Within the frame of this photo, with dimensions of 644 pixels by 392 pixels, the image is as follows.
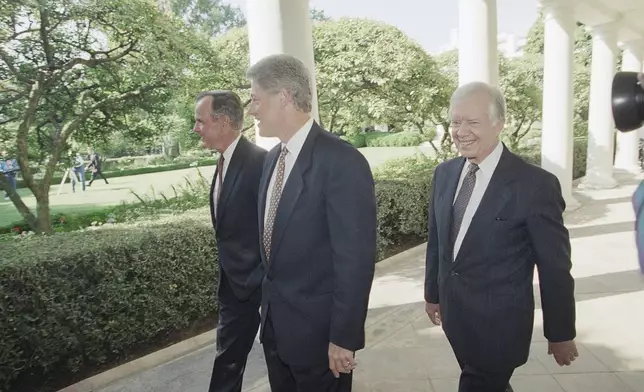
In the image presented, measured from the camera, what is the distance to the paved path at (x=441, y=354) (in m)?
3.38

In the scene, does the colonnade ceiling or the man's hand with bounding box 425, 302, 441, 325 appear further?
the colonnade ceiling

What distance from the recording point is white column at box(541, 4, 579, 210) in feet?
30.2

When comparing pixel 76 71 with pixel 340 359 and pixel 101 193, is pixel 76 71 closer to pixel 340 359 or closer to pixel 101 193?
pixel 340 359

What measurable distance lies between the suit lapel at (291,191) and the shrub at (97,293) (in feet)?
7.83

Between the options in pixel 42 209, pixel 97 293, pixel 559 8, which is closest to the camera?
pixel 97 293

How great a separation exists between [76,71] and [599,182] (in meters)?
13.1

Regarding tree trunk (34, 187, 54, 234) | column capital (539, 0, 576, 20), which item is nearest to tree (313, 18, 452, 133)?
column capital (539, 0, 576, 20)

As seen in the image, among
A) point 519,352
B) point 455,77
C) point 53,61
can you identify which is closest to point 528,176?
point 519,352

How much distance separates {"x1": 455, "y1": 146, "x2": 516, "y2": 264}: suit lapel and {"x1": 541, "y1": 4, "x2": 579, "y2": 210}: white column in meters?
8.28

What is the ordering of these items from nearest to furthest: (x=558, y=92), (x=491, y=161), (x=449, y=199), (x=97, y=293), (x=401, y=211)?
(x=491, y=161) < (x=449, y=199) < (x=97, y=293) < (x=401, y=211) < (x=558, y=92)

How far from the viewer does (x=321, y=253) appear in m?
2.03

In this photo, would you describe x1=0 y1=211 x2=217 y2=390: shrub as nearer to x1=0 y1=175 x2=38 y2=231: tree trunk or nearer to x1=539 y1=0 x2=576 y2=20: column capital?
x1=0 y1=175 x2=38 y2=231: tree trunk

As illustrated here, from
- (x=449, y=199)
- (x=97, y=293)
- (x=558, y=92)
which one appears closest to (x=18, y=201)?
(x=97, y=293)

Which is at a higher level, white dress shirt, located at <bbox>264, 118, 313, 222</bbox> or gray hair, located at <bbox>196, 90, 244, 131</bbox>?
gray hair, located at <bbox>196, 90, 244, 131</bbox>
